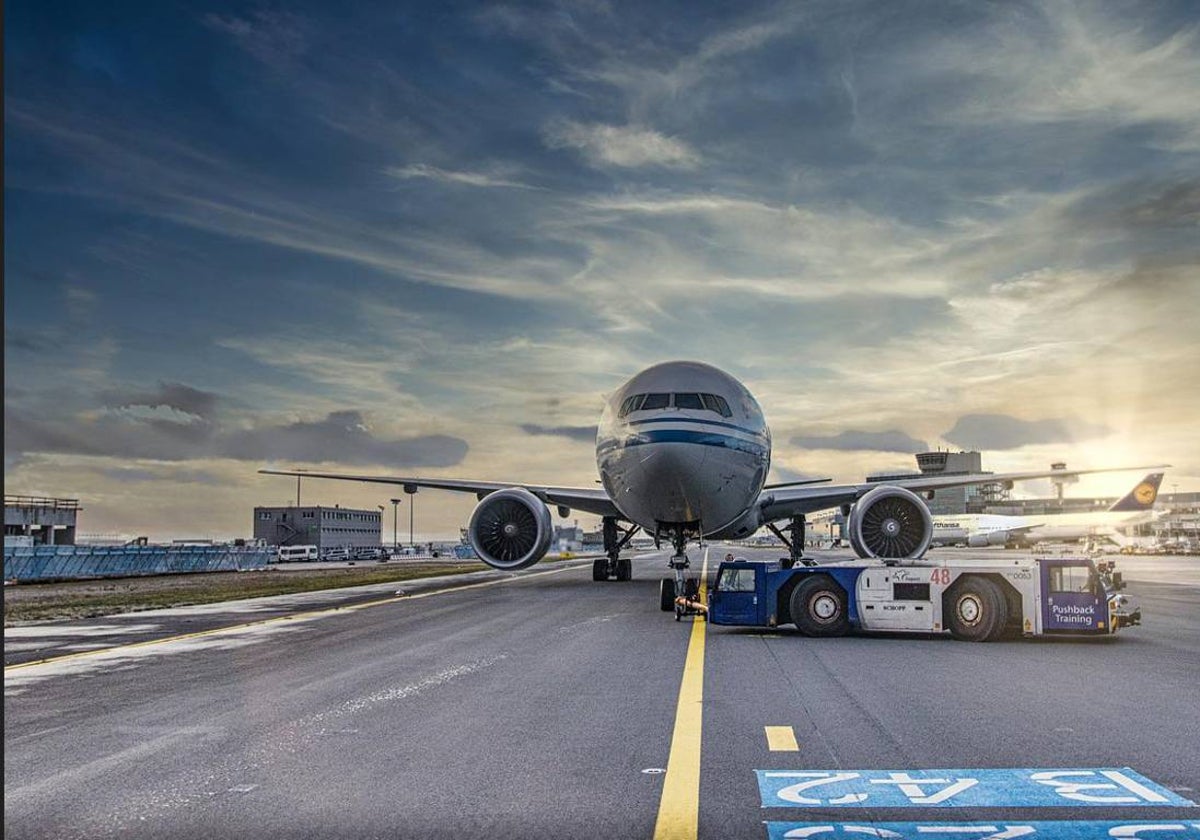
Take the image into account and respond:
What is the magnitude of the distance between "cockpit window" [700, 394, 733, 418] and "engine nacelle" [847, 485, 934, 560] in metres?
7.39

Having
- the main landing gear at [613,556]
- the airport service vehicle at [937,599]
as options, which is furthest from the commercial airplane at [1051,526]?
the airport service vehicle at [937,599]

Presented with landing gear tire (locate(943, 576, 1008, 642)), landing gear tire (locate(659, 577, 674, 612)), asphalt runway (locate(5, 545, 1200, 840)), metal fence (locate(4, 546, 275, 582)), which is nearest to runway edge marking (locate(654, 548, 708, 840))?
asphalt runway (locate(5, 545, 1200, 840))

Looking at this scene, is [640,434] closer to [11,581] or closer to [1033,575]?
[1033,575]

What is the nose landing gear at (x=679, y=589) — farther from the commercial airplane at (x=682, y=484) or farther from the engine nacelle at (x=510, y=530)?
the engine nacelle at (x=510, y=530)

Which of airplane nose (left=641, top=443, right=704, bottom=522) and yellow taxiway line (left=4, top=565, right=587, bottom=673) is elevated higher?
airplane nose (left=641, top=443, right=704, bottom=522)

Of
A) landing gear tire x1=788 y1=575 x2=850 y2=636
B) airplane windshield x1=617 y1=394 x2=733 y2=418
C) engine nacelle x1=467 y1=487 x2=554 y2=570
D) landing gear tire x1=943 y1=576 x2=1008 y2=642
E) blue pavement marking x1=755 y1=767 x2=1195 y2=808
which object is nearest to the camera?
blue pavement marking x1=755 y1=767 x2=1195 y2=808

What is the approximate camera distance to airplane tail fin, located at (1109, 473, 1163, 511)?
264 ft

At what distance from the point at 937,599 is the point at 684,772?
10.1 m

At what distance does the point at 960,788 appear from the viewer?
6395 mm

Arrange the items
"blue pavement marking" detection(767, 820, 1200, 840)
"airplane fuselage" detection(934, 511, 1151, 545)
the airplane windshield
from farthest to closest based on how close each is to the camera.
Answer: "airplane fuselage" detection(934, 511, 1151, 545) → the airplane windshield → "blue pavement marking" detection(767, 820, 1200, 840)

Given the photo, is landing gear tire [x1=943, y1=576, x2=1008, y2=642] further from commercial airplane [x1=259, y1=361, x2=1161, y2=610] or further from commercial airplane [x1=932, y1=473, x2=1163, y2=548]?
commercial airplane [x1=932, y1=473, x2=1163, y2=548]

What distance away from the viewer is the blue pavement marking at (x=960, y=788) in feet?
19.9

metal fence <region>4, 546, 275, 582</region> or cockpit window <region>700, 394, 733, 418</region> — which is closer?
cockpit window <region>700, 394, 733, 418</region>

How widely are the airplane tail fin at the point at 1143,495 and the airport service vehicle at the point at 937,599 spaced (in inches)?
2910
